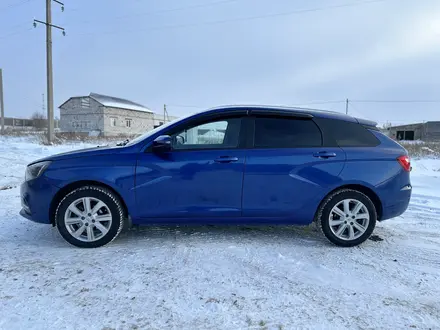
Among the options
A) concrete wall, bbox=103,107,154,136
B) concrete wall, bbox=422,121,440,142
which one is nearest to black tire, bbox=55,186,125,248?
concrete wall, bbox=103,107,154,136

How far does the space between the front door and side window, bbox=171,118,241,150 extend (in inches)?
0.6

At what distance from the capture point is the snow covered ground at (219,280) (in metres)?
2.26

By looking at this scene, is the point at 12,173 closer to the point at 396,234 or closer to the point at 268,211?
the point at 268,211

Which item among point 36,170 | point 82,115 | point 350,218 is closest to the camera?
point 36,170

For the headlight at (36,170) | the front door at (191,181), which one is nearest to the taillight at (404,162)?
the front door at (191,181)

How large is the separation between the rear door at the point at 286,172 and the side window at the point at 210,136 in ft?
0.71

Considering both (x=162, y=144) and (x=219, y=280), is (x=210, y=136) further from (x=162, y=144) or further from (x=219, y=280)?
(x=219, y=280)

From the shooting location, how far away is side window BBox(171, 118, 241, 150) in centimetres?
356

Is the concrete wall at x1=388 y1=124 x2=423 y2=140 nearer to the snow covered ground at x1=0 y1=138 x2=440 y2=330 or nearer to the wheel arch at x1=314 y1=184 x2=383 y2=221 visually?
the wheel arch at x1=314 y1=184 x2=383 y2=221

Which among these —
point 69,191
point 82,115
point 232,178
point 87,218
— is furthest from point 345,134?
point 82,115

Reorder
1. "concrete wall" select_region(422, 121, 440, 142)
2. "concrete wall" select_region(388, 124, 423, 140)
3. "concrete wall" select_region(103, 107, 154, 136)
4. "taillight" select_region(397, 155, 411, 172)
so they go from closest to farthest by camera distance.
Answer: "taillight" select_region(397, 155, 411, 172) → "concrete wall" select_region(103, 107, 154, 136) → "concrete wall" select_region(422, 121, 440, 142) → "concrete wall" select_region(388, 124, 423, 140)

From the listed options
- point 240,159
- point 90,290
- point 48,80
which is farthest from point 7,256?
point 48,80

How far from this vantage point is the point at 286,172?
138 inches

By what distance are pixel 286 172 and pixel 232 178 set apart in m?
0.64
